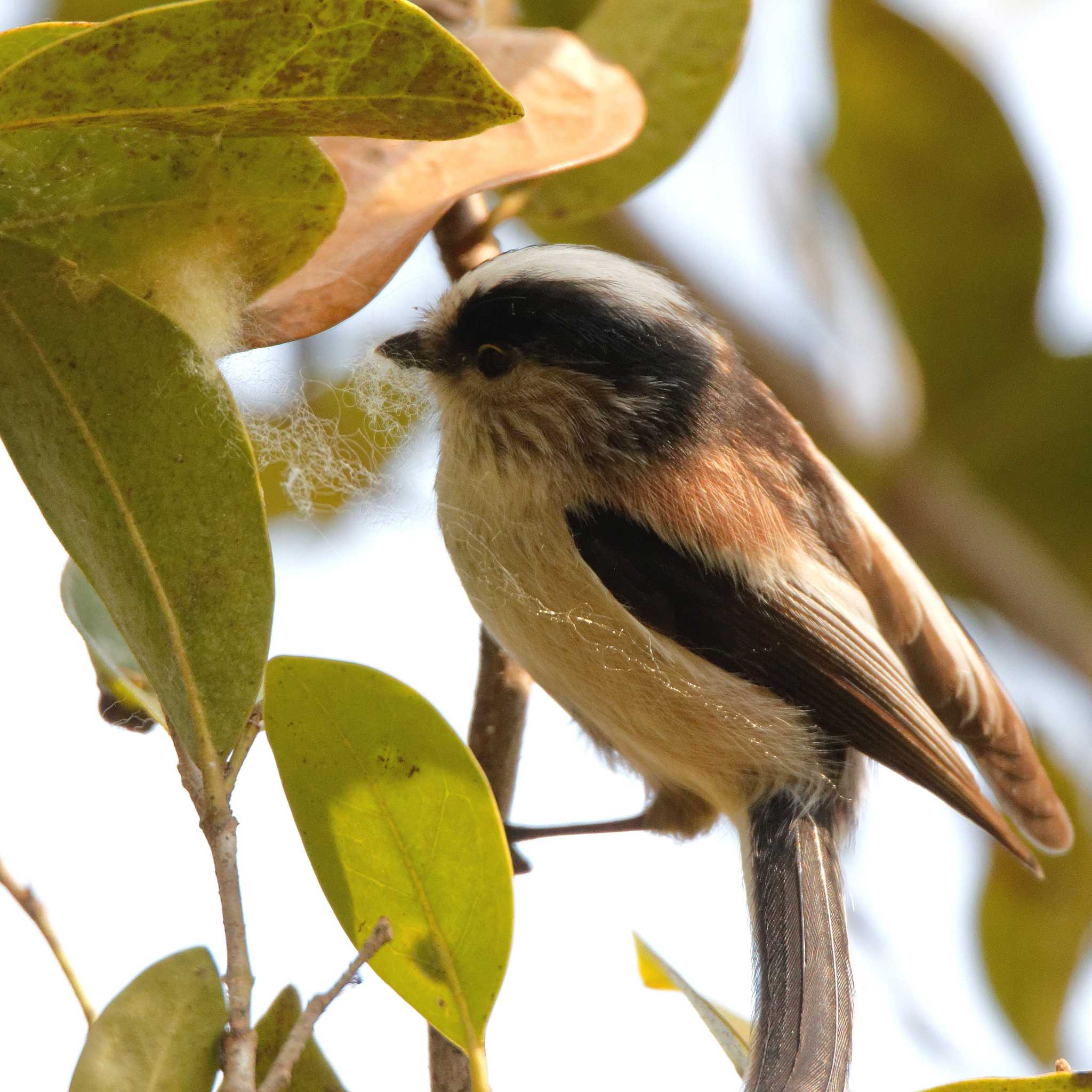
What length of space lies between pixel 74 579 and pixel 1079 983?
2250 millimetres

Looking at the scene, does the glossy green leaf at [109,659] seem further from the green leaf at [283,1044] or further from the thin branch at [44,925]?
the green leaf at [283,1044]

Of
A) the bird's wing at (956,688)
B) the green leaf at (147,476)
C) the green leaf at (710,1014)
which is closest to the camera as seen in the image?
the green leaf at (147,476)

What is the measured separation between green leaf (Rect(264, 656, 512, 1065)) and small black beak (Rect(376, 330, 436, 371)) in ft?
2.40

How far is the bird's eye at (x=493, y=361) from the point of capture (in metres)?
1.70

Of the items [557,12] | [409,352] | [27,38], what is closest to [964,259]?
[557,12]

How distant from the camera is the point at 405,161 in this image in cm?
141

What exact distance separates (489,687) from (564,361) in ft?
1.53

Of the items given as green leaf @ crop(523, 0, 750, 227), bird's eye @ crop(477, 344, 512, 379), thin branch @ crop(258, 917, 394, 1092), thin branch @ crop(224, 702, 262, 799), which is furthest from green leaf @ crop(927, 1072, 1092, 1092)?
green leaf @ crop(523, 0, 750, 227)

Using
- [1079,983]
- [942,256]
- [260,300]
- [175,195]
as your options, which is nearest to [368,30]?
[175,195]

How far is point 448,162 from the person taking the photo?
4.73 feet

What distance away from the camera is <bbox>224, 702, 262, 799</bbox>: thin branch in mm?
1084

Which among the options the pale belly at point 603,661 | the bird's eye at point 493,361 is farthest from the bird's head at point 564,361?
the pale belly at point 603,661

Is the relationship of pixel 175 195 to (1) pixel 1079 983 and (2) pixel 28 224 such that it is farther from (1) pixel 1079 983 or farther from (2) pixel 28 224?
(1) pixel 1079 983

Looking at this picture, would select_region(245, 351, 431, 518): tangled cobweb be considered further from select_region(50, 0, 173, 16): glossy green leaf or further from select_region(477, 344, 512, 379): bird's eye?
select_region(50, 0, 173, 16): glossy green leaf
